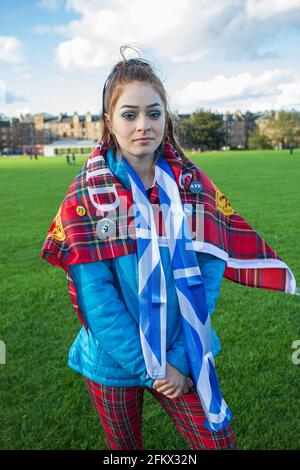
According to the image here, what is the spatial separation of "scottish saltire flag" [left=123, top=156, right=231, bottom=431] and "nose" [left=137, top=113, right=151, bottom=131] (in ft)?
0.58

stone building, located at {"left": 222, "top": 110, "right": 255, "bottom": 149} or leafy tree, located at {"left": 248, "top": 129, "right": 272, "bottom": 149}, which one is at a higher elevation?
stone building, located at {"left": 222, "top": 110, "right": 255, "bottom": 149}

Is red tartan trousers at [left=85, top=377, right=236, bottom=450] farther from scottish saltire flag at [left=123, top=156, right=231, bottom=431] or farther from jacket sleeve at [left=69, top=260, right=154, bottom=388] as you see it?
jacket sleeve at [left=69, top=260, right=154, bottom=388]

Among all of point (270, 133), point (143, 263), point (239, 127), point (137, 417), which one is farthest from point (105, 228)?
point (239, 127)

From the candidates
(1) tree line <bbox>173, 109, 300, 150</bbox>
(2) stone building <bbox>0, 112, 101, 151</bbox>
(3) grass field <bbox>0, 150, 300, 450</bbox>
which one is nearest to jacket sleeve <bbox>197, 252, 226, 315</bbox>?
(3) grass field <bbox>0, 150, 300, 450</bbox>

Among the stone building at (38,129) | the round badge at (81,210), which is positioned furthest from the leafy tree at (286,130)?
the round badge at (81,210)

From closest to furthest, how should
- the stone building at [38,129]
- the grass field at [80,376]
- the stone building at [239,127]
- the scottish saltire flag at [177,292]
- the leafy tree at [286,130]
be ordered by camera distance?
the scottish saltire flag at [177,292]
the grass field at [80,376]
the leafy tree at [286,130]
the stone building at [38,129]
the stone building at [239,127]

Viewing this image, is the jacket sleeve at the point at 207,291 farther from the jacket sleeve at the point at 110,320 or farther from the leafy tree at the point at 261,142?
the leafy tree at the point at 261,142

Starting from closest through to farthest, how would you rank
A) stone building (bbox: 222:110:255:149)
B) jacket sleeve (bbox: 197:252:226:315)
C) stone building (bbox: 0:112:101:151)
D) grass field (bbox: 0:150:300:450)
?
jacket sleeve (bbox: 197:252:226:315) → grass field (bbox: 0:150:300:450) → stone building (bbox: 0:112:101:151) → stone building (bbox: 222:110:255:149)

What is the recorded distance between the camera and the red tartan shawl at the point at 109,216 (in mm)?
1996

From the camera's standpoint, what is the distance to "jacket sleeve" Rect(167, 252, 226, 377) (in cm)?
200

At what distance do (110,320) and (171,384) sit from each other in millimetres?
371

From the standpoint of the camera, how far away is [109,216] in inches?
79.4
